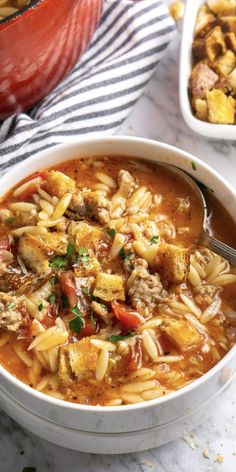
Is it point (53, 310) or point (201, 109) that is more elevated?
point (53, 310)

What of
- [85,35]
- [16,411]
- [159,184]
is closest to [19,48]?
[85,35]

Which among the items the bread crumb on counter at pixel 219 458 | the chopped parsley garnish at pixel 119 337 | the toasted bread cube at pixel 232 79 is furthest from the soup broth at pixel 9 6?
the bread crumb on counter at pixel 219 458

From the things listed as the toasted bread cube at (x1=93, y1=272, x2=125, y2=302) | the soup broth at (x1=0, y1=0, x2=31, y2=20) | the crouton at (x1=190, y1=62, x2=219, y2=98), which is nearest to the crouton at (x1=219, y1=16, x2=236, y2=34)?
the crouton at (x1=190, y1=62, x2=219, y2=98)

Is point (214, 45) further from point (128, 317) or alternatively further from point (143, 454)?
point (143, 454)

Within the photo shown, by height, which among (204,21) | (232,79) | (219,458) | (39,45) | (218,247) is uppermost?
(39,45)

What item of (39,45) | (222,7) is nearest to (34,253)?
(39,45)

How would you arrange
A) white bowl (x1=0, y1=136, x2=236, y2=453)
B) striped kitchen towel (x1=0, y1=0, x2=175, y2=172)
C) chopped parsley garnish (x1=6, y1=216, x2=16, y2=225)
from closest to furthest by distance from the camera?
white bowl (x1=0, y1=136, x2=236, y2=453)
chopped parsley garnish (x1=6, y1=216, x2=16, y2=225)
striped kitchen towel (x1=0, y1=0, x2=175, y2=172)

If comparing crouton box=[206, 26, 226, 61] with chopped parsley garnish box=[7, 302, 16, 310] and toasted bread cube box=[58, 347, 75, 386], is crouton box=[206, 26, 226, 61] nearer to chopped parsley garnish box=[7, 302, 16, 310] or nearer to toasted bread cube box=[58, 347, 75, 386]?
chopped parsley garnish box=[7, 302, 16, 310]
